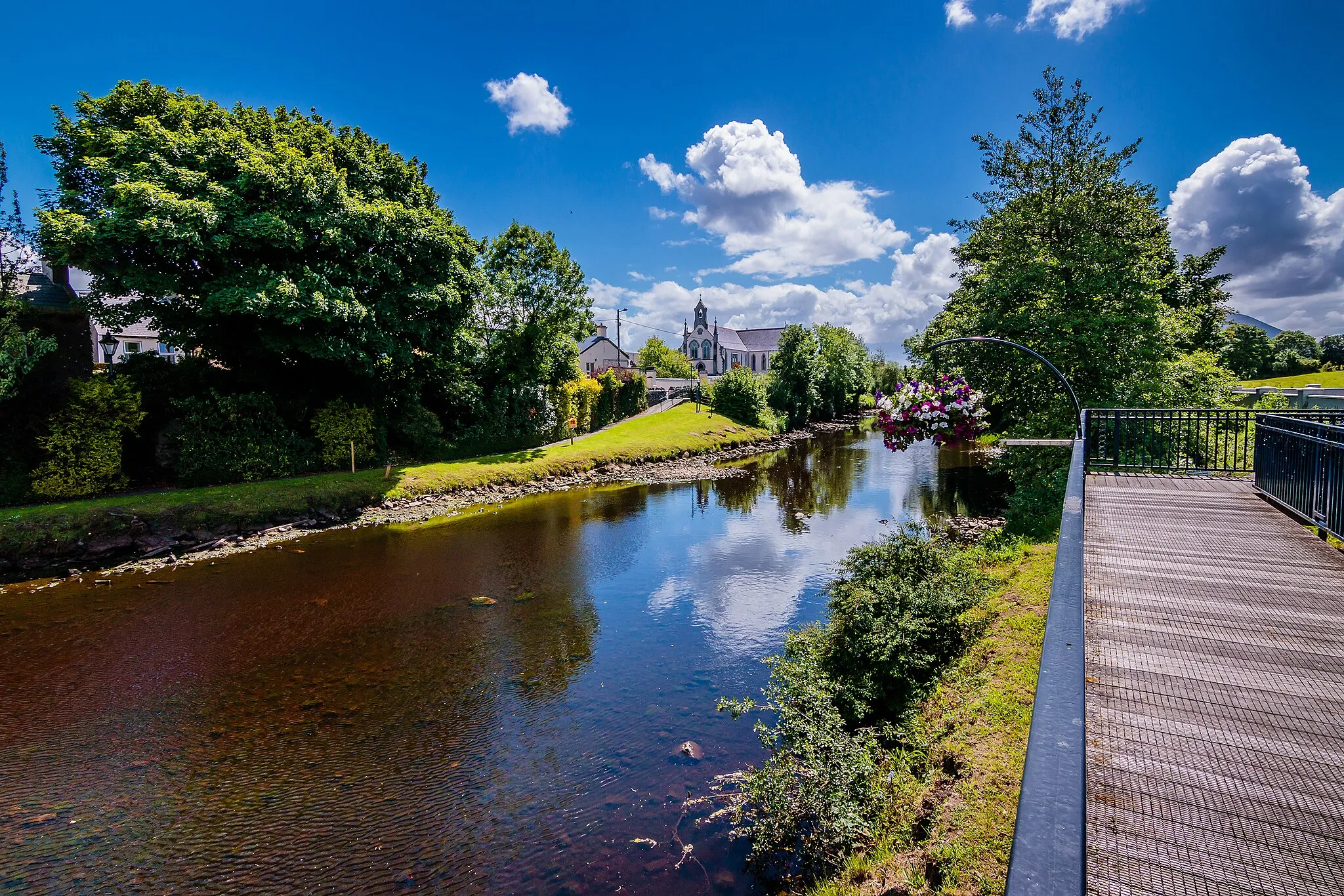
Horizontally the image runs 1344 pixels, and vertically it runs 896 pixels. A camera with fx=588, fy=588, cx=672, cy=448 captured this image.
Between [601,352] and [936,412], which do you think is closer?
[936,412]

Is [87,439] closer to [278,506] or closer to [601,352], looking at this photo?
[278,506]

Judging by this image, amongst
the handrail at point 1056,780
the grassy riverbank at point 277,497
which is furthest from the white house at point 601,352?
the handrail at point 1056,780

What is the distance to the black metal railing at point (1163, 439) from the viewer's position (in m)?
10.6

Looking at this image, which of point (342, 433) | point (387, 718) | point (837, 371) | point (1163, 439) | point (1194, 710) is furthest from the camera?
point (837, 371)

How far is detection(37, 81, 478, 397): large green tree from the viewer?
1689cm

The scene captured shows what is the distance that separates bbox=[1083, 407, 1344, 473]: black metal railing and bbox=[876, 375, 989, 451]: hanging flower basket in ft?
6.35

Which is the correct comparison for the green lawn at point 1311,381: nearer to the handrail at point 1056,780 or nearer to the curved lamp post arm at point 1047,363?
the curved lamp post arm at point 1047,363

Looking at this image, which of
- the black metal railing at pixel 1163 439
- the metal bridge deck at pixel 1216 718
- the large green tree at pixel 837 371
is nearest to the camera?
the metal bridge deck at pixel 1216 718

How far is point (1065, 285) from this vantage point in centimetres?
1681

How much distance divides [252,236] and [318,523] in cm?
912

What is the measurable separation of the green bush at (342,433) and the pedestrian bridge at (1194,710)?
24222mm

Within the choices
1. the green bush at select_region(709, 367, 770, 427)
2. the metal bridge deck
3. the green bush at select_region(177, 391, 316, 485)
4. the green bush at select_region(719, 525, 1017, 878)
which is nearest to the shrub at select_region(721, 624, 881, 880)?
the green bush at select_region(719, 525, 1017, 878)

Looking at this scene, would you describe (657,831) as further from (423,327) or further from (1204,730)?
(423,327)

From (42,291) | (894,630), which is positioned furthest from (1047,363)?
(42,291)
